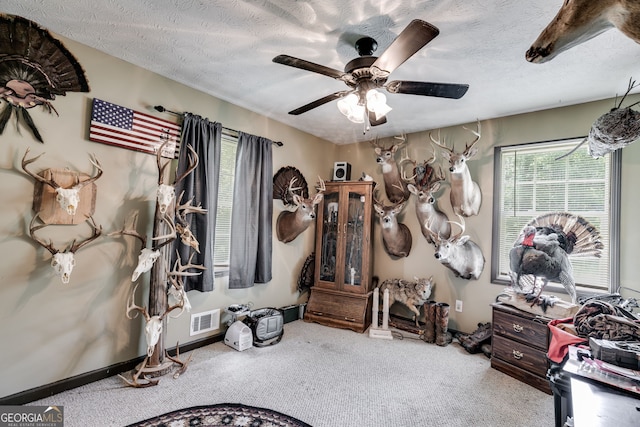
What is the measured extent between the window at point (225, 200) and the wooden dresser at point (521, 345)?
9.73ft

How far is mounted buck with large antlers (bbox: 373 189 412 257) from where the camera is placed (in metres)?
3.88

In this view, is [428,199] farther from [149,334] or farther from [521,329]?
[149,334]

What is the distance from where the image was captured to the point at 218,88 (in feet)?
10.1

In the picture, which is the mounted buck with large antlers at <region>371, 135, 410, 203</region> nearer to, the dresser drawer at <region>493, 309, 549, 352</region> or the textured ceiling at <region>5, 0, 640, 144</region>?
the textured ceiling at <region>5, 0, 640, 144</region>

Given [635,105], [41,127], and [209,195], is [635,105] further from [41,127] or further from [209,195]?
[41,127]

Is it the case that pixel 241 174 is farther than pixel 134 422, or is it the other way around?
pixel 241 174

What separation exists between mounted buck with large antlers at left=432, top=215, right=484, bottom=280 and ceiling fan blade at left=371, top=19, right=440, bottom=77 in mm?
2107

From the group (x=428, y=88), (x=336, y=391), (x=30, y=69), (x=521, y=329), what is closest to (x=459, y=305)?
(x=521, y=329)

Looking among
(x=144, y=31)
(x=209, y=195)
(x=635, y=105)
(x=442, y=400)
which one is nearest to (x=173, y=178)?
(x=209, y=195)

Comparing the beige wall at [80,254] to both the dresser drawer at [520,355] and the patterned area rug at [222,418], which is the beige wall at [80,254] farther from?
the dresser drawer at [520,355]

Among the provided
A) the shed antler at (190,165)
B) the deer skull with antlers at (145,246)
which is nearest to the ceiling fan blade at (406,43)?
the shed antler at (190,165)

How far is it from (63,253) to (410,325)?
12.1 ft

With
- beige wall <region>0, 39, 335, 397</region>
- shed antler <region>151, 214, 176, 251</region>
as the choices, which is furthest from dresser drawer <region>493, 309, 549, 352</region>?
shed antler <region>151, 214, 176, 251</region>

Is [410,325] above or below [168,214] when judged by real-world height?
below
